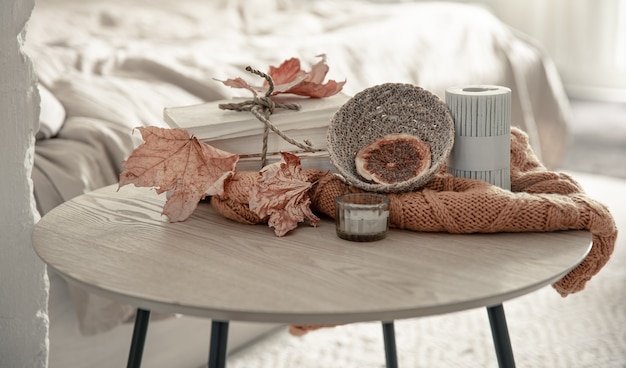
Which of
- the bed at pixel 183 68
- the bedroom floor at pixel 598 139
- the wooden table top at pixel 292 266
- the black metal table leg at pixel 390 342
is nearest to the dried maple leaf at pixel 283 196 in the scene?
the wooden table top at pixel 292 266

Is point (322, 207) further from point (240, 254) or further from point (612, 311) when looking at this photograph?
point (612, 311)

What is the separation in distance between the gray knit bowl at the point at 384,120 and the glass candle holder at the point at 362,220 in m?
0.08

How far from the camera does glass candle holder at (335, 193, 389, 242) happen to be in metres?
0.80

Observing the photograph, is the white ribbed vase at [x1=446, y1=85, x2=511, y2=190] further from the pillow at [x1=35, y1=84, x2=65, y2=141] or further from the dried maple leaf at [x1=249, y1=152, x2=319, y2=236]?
the pillow at [x1=35, y1=84, x2=65, y2=141]

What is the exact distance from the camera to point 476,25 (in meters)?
2.39

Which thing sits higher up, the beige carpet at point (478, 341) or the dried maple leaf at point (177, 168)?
the dried maple leaf at point (177, 168)

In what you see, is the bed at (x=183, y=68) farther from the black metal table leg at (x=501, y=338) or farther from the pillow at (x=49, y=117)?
the black metal table leg at (x=501, y=338)

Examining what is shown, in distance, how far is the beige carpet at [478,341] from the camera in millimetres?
1528

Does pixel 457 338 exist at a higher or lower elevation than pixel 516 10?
lower

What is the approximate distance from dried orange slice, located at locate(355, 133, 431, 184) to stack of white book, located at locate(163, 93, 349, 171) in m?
0.07

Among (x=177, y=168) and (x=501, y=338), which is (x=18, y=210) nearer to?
(x=177, y=168)

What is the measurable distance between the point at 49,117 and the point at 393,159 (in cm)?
69

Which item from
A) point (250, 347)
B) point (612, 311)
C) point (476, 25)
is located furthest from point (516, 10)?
point (250, 347)

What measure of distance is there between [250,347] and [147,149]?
2.66ft
